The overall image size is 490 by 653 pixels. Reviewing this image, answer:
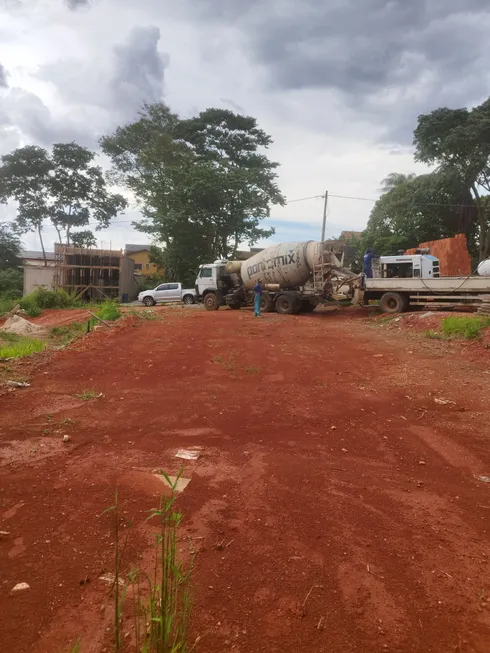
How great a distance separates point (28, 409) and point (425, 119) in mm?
28889

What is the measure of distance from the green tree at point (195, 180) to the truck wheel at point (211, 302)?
35.0ft

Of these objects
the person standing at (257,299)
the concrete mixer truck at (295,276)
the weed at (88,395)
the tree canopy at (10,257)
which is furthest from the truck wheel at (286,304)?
the tree canopy at (10,257)

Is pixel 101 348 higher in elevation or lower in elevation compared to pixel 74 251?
lower

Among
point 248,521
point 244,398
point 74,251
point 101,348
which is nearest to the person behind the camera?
point 248,521

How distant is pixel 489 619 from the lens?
8.43ft

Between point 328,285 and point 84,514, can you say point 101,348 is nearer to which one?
point 84,514

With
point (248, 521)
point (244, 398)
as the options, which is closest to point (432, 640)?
point (248, 521)

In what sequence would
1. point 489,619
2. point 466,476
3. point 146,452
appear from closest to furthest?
point 489,619 → point 466,476 → point 146,452

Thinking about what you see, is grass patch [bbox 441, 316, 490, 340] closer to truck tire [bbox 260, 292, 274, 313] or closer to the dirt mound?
truck tire [bbox 260, 292, 274, 313]

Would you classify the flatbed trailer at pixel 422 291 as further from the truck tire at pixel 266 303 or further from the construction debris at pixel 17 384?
the construction debris at pixel 17 384

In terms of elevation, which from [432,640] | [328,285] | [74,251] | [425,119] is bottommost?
[432,640]

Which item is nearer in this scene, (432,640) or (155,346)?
(432,640)

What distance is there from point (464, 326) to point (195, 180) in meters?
22.8

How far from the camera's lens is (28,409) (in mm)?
6172
